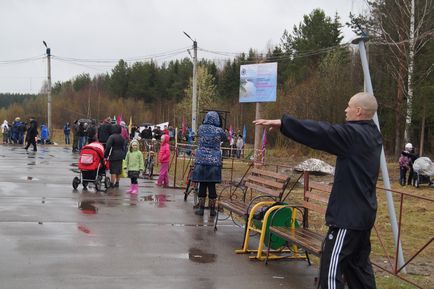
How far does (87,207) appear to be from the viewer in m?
10.8

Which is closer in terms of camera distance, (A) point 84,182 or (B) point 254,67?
(A) point 84,182

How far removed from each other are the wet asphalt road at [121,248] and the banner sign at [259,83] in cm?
1606

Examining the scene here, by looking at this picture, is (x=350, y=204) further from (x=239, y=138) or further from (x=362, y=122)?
(x=239, y=138)

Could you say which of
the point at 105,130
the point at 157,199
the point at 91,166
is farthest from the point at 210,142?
the point at 105,130

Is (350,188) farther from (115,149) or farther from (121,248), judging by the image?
(115,149)

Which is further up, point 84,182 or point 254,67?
point 254,67

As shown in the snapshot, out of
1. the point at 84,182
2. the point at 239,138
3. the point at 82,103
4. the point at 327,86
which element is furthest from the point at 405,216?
the point at 82,103

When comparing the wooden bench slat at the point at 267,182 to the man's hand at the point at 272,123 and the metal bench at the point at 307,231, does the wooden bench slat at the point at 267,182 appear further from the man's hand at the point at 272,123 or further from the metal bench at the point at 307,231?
the man's hand at the point at 272,123

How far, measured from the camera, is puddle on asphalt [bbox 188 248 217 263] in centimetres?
697

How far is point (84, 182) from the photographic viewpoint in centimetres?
1371

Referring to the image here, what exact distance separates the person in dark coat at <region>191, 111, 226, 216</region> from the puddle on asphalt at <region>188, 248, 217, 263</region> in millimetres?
2423

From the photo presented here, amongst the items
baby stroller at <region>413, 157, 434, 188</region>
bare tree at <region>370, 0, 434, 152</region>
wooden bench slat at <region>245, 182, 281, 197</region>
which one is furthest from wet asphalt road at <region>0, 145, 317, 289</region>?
bare tree at <region>370, 0, 434, 152</region>

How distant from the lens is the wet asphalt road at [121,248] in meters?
6.00

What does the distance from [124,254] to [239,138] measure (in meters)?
30.5
